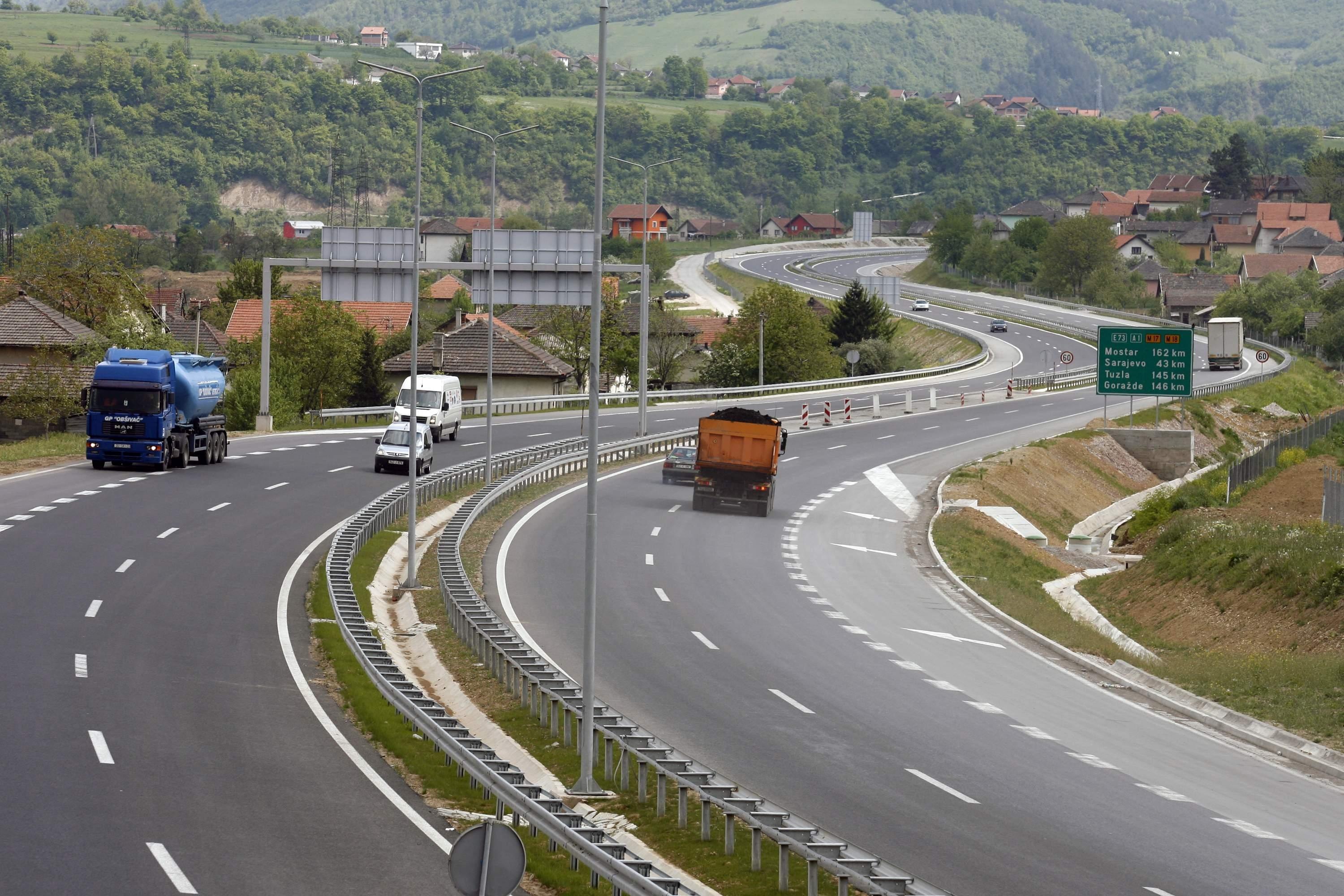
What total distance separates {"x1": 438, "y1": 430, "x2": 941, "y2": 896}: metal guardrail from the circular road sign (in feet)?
13.5

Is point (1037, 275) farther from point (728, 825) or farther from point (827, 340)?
point (728, 825)

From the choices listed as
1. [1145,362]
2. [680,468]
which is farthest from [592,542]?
[1145,362]

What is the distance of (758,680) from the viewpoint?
26.8 m

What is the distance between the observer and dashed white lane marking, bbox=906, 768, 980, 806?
64.0ft

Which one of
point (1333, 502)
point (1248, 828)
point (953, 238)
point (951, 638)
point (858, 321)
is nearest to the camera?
point (1248, 828)

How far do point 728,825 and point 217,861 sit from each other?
5.27 metres

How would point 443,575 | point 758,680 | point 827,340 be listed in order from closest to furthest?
point 758,680 → point 443,575 → point 827,340

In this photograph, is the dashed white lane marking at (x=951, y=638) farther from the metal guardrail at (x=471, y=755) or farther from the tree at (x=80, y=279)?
the tree at (x=80, y=279)

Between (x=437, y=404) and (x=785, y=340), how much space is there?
37.2 metres

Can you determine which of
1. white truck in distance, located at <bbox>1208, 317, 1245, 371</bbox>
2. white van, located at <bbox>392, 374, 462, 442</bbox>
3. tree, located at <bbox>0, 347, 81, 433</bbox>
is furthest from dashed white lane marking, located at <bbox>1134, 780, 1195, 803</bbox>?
white truck in distance, located at <bbox>1208, 317, 1245, 371</bbox>

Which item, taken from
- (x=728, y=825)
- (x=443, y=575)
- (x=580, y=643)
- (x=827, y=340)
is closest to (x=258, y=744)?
(x=728, y=825)

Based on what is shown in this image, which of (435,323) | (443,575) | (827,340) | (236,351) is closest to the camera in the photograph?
(443,575)

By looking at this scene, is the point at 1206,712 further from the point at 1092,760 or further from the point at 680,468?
the point at 680,468

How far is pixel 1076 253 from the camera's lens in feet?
494
